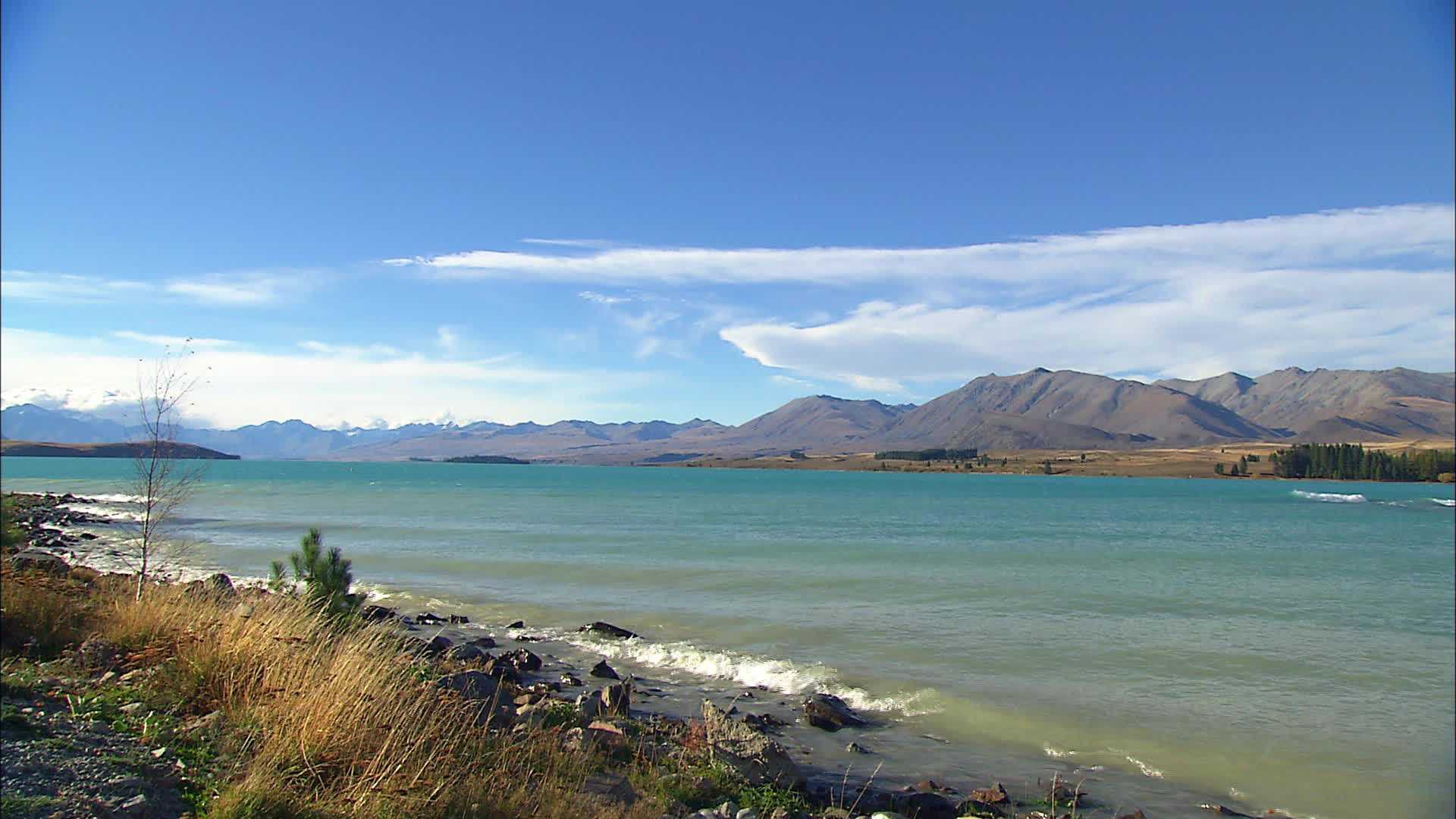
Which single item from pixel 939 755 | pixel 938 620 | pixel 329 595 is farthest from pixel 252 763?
pixel 938 620

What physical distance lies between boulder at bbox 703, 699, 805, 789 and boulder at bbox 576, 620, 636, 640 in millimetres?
9673

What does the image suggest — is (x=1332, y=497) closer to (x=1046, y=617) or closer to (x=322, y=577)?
(x=1046, y=617)

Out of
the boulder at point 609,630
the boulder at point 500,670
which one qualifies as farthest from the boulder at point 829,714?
the boulder at point 609,630

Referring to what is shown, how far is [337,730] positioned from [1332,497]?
153 meters

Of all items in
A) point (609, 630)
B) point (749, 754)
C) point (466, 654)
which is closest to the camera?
point (749, 754)

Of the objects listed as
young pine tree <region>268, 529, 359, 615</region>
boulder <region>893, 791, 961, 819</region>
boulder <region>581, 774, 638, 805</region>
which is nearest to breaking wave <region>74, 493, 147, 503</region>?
young pine tree <region>268, 529, 359, 615</region>

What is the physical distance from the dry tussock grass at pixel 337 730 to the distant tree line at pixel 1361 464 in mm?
206312

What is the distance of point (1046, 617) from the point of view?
80.6 ft

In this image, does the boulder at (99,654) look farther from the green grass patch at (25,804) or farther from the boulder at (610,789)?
the boulder at (610,789)

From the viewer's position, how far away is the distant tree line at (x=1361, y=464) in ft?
534

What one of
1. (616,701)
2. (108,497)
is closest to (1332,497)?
(616,701)

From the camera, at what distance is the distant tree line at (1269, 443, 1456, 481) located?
163 meters

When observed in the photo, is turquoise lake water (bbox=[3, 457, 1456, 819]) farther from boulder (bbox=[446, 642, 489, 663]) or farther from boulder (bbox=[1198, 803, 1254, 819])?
boulder (bbox=[446, 642, 489, 663])

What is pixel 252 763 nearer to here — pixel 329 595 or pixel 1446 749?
pixel 329 595
